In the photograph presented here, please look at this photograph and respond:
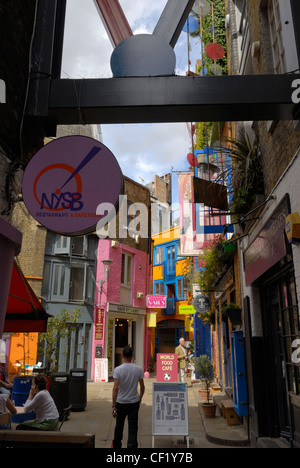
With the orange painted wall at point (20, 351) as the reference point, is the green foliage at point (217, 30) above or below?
above

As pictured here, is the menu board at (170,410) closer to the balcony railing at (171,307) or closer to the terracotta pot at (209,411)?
the terracotta pot at (209,411)

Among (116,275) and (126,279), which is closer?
(116,275)

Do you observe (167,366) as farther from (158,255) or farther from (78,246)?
(158,255)

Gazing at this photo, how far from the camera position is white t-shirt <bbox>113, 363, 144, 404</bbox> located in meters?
5.57

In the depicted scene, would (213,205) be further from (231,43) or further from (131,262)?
(131,262)

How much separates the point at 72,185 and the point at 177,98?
158 cm

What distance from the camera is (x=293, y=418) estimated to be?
192 inches

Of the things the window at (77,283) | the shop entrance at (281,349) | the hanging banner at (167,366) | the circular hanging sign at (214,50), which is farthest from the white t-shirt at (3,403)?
the window at (77,283)

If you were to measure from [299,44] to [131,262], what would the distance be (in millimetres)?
19297

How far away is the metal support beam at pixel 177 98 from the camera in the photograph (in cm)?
407

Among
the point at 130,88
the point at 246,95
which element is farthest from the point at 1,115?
the point at 246,95

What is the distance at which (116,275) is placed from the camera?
21.0 meters

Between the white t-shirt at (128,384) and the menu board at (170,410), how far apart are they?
0.83 m

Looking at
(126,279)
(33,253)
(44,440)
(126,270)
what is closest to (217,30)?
(44,440)
